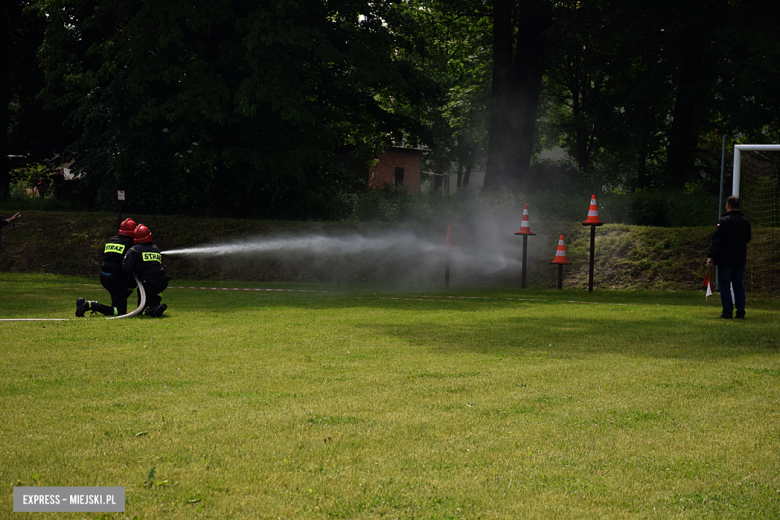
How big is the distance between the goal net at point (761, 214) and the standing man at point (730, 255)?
301cm

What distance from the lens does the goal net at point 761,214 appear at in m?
17.8

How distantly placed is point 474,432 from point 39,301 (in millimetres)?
11795

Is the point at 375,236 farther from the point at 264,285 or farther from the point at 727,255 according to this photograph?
the point at 727,255

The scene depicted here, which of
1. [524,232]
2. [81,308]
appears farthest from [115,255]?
[524,232]

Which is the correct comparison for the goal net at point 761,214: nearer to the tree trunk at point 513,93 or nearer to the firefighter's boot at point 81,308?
the tree trunk at point 513,93

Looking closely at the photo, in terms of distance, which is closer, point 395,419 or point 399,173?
point 395,419

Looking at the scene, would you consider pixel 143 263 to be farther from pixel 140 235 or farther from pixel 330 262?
pixel 330 262

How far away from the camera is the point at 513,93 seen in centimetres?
2628

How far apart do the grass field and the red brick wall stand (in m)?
50.2

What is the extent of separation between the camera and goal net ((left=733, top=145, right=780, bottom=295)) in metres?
17.8

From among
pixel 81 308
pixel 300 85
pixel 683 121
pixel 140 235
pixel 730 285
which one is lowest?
pixel 81 308

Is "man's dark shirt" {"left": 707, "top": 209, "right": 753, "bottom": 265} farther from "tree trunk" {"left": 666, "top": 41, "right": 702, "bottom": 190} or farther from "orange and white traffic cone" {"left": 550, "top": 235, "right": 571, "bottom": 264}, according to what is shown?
"tree trunk" {"left": 666, "top": 41, "right": 702, "bottom": 190}

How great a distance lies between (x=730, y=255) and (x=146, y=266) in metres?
9.81

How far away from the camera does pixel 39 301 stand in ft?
47.7
